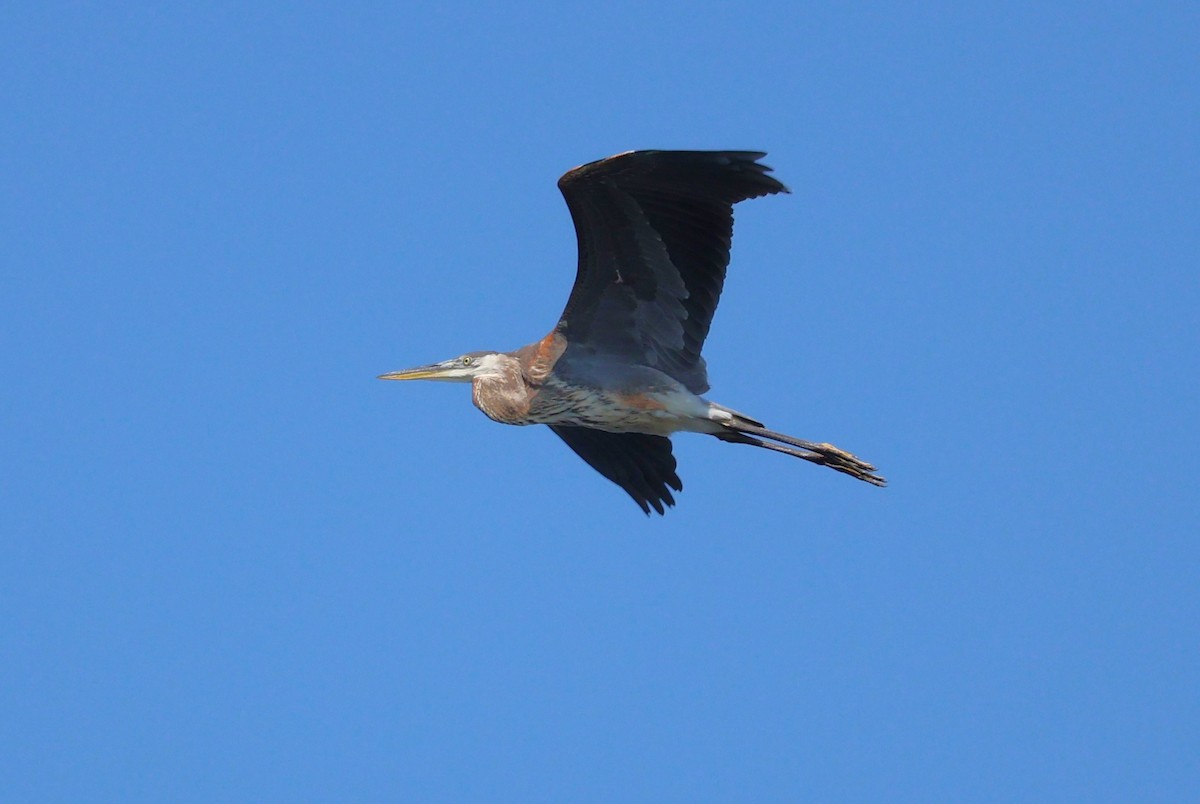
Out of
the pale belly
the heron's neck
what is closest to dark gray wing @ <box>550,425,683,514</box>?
the pale belly

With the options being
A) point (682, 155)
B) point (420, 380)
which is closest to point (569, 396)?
point (420, 380)

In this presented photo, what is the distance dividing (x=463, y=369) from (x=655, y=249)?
2147 millimetres

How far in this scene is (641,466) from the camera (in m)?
13.2

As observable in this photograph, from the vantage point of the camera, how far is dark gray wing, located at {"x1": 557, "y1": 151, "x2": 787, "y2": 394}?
10.4m

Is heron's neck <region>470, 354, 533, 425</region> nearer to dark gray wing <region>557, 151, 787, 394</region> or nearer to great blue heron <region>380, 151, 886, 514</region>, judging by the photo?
great blue heron <region>380, 151, 886, 514</region>

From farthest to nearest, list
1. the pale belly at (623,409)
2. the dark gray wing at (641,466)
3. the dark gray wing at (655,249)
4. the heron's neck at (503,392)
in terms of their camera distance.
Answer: the dark gray wing at (641,466) → the heron's neck at (503,392) → the pale belly at (623,409) → the dark gray wing at (655,249)

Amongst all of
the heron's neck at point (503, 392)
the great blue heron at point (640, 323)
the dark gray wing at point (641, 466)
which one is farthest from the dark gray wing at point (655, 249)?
the dark gray wing at point (641, 466)

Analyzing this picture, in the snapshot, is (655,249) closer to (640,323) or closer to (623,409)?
(640,323)

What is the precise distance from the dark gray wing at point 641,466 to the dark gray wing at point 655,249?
1281 mm

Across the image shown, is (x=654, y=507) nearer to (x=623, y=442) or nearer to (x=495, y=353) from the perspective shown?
(x=623, y=442)

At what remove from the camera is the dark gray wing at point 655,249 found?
10430 mm

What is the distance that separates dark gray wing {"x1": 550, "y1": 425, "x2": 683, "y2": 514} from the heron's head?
1.06 metres

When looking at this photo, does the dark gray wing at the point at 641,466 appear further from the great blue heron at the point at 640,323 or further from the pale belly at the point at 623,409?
the pale belly at the point at 623,409

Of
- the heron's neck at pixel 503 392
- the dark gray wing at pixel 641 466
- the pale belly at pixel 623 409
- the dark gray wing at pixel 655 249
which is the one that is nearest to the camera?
the dark gray wing at pixel 655 249
